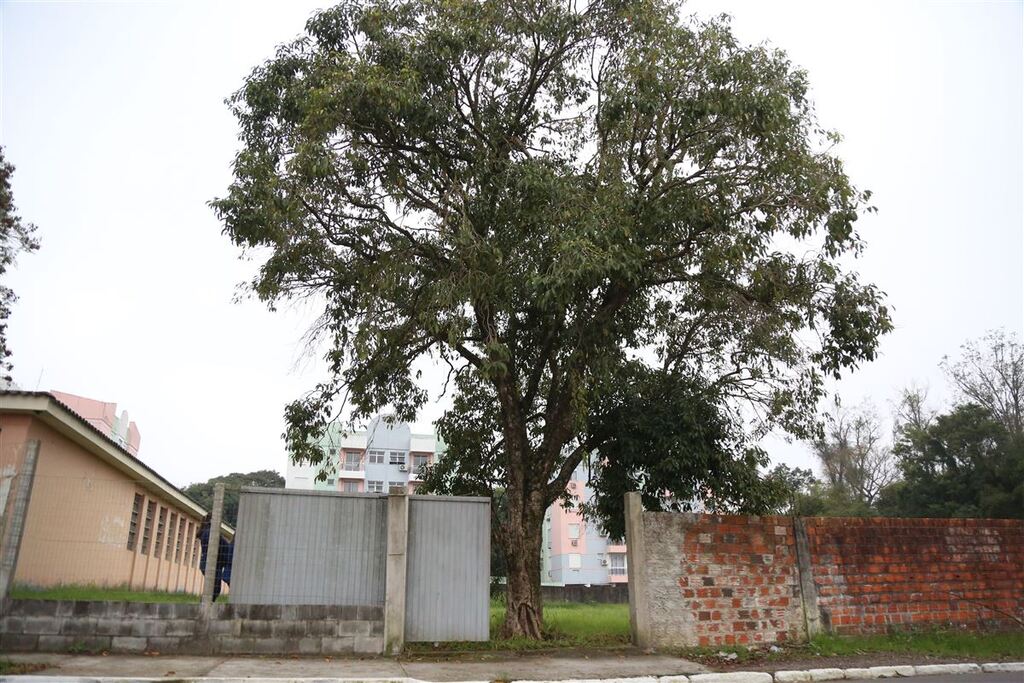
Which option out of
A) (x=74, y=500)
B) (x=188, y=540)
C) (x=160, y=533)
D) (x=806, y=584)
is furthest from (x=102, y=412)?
(x=806, y=584)

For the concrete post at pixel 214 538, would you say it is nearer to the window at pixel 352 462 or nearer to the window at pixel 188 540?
the window at pixel 188 540

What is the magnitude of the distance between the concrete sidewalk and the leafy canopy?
2.52 metres

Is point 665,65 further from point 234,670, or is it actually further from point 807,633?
point 234,670

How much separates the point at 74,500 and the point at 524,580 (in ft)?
20.2

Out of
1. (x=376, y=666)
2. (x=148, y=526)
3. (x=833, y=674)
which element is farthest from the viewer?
(x=148, y=526)

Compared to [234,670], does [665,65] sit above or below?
above

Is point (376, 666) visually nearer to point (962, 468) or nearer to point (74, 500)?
point (74, 500)

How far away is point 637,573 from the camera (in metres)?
9.98

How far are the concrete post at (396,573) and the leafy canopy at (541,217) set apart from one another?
2.05m

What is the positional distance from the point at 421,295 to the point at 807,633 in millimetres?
7546

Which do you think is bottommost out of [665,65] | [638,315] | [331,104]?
[638,315]

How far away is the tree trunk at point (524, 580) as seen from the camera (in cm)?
1051

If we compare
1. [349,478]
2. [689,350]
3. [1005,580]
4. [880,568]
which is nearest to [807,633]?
[880,568]

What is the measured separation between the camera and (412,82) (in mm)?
10578
